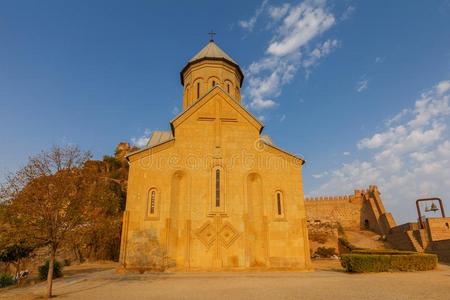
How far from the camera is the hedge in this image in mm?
14805

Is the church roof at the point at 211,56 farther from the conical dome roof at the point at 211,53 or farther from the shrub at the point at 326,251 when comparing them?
the shrub at the point at 326,251

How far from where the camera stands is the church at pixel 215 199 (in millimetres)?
16047

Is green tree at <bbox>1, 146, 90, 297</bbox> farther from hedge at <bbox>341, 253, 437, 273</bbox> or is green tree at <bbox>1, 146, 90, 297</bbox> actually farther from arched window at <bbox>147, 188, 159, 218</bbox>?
hedge at <bbox>341, 253, 437, 273</bbox>

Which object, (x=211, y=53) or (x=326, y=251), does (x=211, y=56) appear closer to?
(x=211, y=53)

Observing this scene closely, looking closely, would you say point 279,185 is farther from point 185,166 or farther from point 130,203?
point 130,203

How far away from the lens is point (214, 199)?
17.2 meters

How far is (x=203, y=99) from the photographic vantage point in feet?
63.6

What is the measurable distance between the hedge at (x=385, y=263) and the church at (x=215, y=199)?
2.62m

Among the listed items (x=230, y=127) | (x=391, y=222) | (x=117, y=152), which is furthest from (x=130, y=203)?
(x=391, y=222)

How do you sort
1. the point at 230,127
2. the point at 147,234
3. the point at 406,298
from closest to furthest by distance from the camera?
the point at 406,298 < the point at 147,234 < the point at 230,127

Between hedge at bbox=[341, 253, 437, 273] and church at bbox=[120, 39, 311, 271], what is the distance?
8.61 ft

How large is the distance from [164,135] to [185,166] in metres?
7.40

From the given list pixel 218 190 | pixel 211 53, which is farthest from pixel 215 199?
pixel 211 53

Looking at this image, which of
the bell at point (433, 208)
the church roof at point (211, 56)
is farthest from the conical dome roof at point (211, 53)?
the bell at point (433, 208)
